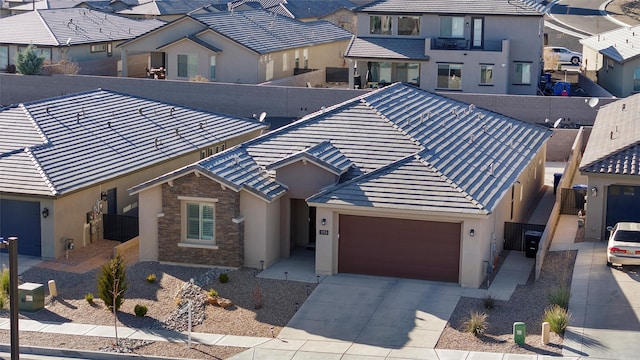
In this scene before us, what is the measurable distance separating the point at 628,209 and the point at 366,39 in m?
31.9

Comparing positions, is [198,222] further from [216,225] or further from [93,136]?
[93,136]

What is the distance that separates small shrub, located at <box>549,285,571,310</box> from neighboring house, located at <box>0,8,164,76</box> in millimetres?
44039

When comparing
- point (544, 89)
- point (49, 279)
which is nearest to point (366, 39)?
point (544, 89)

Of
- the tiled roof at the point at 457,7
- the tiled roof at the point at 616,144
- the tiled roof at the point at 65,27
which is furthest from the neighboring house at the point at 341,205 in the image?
the tiled roof at the point at 65,27

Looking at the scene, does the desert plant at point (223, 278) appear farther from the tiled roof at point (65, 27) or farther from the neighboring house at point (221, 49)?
the tiled roof at point (65, 27)

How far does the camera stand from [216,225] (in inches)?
1403

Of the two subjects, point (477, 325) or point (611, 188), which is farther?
point (611, 188)

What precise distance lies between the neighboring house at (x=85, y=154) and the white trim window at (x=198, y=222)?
418 centimetres

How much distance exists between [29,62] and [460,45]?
24.1 metres

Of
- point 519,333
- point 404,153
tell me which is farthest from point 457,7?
point 519,333

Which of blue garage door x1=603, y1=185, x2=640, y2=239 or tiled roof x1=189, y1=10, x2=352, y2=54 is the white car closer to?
tiled roof x1=189, y1=10, x2=352, y2=54

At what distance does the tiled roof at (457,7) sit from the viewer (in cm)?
6588

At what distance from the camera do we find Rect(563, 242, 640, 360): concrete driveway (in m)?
28.7

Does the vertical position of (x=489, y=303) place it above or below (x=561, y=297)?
below
